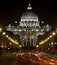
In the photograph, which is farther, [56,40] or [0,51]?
[56,40]

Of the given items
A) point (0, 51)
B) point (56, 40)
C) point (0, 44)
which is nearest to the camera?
point (0, 51)

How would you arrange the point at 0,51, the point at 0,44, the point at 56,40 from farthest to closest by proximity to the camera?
the point at 56,40, the point at 0,44, the point at 0,51

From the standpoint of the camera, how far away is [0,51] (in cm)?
6328

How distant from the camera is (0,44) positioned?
88.8 meters

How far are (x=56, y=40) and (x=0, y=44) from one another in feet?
74.3

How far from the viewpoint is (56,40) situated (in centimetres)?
10519

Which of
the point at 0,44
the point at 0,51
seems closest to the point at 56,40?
the point at 0,44

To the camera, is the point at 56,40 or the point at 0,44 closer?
the point at 0,44

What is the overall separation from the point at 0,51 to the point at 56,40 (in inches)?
1735

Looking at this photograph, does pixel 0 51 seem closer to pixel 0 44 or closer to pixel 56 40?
pixel 0 44

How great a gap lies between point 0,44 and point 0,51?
25.6 m
